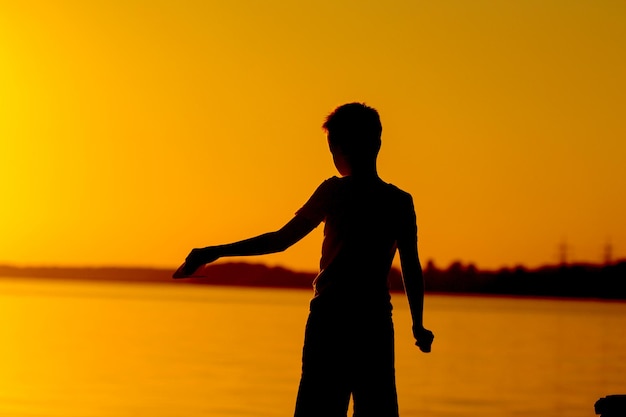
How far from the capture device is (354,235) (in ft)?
16.8

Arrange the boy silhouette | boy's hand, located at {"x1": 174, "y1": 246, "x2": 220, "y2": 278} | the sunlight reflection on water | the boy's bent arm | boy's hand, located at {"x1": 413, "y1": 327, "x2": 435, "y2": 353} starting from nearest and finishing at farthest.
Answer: boy's hand, located at {"x1": 174, "y1": 246, "x2": 220, "y2": 278} → the boy's bent arm → the boy silhouette → boy's hand, located at {"x1": 413, "y1": 327, "x2": 435, "y2": 353} → the sunlight reflection on water

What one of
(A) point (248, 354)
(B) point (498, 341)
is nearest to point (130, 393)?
(A) point (248, 354)

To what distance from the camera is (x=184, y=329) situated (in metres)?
43.1

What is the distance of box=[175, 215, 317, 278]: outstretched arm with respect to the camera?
4785 mm

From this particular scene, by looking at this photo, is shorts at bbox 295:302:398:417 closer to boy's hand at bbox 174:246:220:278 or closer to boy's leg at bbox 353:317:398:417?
boy's leg at bbox 353:317:398:417

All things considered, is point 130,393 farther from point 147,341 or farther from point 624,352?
point 624,352

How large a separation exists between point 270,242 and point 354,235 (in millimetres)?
322

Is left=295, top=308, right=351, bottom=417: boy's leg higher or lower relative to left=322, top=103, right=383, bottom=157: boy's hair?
lower

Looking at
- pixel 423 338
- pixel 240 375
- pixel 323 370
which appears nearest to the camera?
pixel 323 370

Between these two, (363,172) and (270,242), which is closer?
(270,242)

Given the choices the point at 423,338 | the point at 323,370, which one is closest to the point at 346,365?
the point at 323,370

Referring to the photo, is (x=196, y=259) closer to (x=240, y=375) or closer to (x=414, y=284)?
(x=414, y=284)

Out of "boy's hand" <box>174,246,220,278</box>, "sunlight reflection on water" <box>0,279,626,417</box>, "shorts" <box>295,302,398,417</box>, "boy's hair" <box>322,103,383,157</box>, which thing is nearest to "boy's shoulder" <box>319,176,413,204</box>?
"boy's hair" <box>322,103,383,157</box>

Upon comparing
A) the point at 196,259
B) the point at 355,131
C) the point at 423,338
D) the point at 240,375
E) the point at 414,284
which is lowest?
the point at 240,375
